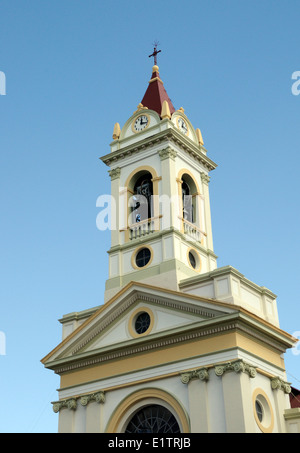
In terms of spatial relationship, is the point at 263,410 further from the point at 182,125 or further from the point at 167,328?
the point at 182,125

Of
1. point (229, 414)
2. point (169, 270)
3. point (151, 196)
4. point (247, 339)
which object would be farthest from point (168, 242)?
point (229, 414)

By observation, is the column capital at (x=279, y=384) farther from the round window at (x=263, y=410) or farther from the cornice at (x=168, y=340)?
the cornice at (x=168, y=340)

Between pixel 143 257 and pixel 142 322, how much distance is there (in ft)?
13.1

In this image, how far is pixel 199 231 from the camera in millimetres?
33938

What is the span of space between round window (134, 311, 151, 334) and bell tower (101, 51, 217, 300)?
1695 mm

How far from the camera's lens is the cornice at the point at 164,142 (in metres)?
34.2

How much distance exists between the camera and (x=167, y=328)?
2814 centimetres

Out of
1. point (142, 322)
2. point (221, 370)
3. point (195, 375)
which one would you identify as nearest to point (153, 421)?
point (195, 375)

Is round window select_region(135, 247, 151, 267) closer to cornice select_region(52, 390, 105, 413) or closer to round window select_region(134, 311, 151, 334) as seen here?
round window select_region(134, 311, 151, 334)

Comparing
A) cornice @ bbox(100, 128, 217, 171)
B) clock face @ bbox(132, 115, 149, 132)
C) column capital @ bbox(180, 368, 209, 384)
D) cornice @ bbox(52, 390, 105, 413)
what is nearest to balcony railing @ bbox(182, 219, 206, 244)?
cornice @ bbox(100, 128, 217, 171)

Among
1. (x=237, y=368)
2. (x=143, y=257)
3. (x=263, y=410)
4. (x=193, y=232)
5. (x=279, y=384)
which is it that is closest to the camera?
(x=237, y=368)

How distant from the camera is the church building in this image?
86.0 feet
